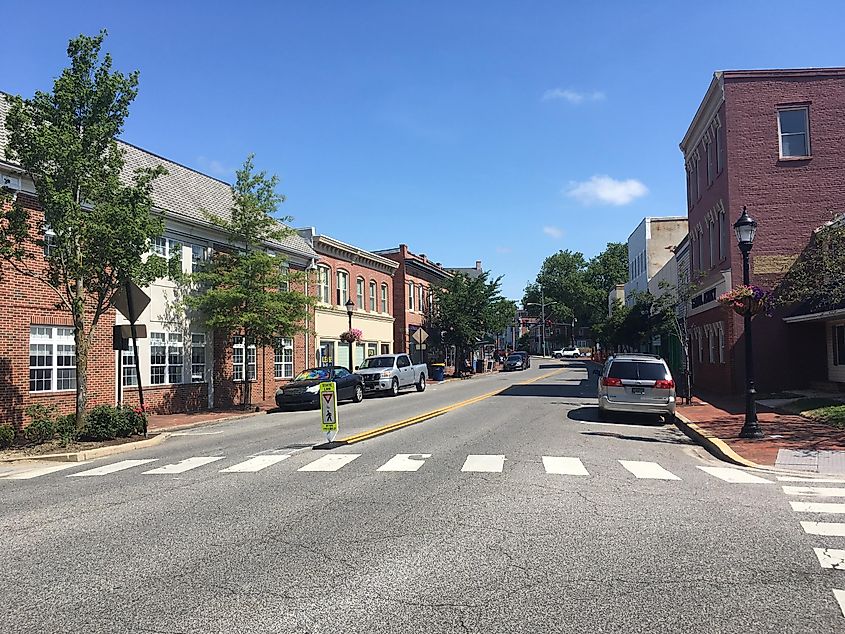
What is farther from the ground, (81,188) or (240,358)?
(81,188)

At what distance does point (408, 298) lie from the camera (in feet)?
168

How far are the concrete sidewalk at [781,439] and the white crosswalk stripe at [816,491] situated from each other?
1.61m

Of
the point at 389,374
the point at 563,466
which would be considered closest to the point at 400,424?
the point at 563,466

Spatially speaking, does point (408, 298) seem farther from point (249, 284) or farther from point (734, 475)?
point (734, 475)

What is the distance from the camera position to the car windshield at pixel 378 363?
108 feet

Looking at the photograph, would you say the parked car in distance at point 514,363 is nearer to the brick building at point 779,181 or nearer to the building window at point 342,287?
the building window at point 342,287

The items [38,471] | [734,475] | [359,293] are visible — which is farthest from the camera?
[359,293]

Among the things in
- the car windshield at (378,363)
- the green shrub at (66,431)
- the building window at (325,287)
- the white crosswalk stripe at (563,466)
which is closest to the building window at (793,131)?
the car windshield at (378,363)

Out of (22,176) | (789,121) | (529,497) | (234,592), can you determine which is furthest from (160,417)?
(789,121)

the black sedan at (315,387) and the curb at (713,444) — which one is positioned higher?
the black sedan at (315,387)

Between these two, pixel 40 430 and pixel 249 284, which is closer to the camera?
pixel 40 430

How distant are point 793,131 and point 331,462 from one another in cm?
2220

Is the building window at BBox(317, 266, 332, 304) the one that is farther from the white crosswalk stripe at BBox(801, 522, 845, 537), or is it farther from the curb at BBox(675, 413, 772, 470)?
the white crosswalk stripe at BBox(801, 522, 845, 537)

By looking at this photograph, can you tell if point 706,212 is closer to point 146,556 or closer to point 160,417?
point 160,417
